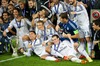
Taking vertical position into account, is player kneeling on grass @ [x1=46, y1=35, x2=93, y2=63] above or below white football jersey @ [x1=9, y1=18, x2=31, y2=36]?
below

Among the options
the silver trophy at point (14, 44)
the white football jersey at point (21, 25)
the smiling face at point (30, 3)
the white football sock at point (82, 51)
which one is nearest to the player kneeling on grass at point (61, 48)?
the white football sock at point (82, 51)

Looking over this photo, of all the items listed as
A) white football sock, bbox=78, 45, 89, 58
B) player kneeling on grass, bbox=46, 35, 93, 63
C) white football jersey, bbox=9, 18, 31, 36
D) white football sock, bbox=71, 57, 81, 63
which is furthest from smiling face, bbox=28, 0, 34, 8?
white football sock, bbox=71, 57, 81, 63

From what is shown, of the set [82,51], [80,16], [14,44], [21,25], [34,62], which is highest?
[80,16]

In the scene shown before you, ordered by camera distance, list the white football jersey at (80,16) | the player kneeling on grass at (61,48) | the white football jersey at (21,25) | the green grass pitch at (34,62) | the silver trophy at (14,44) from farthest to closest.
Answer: the white football jersey at (21,25)
the silver trophy at (14,44)
the white football jersey at (80,16)
the player kneeling on grass at (61,48)
the green grass pitch at (34,62)

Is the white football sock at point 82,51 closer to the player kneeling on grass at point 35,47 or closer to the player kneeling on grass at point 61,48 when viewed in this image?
the player kneeling on grass at point 61,48

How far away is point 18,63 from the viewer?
268 inches

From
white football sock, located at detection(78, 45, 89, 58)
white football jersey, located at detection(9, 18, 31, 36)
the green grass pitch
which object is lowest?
the green grass pitch

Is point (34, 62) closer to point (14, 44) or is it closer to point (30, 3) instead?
point (14, 44)

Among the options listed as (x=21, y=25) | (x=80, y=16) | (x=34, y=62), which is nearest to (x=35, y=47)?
(x=34, y=62)

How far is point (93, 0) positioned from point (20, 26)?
253 centimetres

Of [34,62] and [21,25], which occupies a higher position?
[21,25]

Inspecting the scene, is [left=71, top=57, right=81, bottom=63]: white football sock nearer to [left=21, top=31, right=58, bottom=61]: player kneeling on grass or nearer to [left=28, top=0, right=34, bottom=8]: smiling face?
[left=21, top=31, right=58, bottom=61]: player kneeling on grass

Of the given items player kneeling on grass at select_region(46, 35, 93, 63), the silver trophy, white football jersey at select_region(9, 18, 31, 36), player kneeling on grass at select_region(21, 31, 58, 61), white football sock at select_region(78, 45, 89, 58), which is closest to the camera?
white football sock at select_region(78, 45, 89, 58)

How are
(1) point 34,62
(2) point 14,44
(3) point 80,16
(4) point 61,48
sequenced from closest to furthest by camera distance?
1. (1) point 34,62
2. (4) point 61,48
3. (3) point 80,16
4. (2) point 14,44
